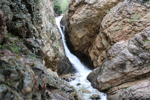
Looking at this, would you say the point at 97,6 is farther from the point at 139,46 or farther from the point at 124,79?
the point at 124,79

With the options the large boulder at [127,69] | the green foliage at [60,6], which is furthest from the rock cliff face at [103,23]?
the green foliage at [60,6]

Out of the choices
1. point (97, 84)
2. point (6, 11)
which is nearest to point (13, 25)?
point (6, 11)

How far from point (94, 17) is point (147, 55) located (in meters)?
6.80

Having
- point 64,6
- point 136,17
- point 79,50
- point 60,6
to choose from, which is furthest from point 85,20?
point 60,6

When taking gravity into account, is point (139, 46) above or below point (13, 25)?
below

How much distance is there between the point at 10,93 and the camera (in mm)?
1912

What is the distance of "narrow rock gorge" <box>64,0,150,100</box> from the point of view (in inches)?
215

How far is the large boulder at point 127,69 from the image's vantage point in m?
5.33

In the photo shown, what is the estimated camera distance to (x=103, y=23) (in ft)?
32.5

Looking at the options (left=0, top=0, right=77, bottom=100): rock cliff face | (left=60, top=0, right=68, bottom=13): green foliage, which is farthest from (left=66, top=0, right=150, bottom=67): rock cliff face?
(left=60, top=0, right=68, bottom=13): green foliage

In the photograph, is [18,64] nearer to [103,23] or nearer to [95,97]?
[95,97]

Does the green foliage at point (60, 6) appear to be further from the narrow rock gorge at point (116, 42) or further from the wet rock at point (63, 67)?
the wet rock at point (63, 67)

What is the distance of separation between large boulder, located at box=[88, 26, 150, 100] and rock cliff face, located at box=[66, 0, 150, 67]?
2.15 metres

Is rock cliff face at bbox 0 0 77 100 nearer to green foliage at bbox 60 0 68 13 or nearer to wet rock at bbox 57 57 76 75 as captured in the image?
wet rock at bbox 57 57 76 75
